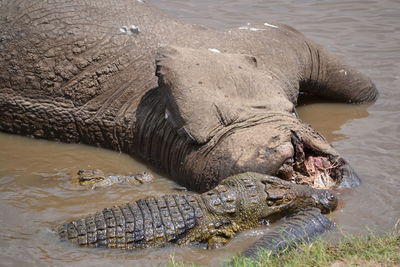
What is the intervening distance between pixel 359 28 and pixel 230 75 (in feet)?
15.1

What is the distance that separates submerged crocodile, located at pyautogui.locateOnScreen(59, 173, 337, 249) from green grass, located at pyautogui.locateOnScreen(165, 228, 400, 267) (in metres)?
0.28

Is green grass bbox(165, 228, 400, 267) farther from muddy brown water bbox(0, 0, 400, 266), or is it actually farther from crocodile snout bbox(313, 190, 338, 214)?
crocodile snout bbox(313, 190, 338, 214)

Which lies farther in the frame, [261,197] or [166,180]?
[166,180]

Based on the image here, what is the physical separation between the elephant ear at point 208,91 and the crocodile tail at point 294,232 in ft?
3.52

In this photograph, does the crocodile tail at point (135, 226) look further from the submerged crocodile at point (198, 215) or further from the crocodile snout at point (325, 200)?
the crocodile snout at point (325, 200)

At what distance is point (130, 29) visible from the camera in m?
6.75

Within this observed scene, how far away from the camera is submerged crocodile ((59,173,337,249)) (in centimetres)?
459

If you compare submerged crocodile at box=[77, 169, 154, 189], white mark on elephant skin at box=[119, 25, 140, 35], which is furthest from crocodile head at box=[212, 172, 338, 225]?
white mark on elephant skin at box=[119, 25, 140, 35]

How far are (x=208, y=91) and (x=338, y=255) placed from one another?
1.95 metres

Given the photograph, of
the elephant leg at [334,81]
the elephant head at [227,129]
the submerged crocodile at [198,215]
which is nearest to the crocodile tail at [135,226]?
the submerged crocodile at [198,215]

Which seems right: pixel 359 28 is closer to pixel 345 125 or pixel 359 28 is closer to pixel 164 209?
pixel 345 125

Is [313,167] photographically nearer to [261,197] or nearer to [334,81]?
[261,197]

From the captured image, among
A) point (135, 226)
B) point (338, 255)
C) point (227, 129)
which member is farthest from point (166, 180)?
point (338, 255)

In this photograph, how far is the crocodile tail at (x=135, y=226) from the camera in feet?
15.0
